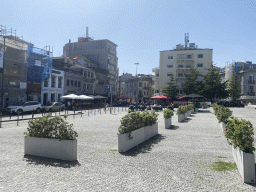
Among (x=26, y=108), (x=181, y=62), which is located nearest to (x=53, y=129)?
(x=26, y=108)

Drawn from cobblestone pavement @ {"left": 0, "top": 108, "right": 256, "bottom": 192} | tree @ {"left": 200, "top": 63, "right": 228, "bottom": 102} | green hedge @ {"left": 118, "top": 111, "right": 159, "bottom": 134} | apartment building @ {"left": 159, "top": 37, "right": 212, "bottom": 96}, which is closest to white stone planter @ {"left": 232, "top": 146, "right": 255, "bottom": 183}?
cobblestone pavement @ {"left": 0, "top": 108, "right": 256, "bottom": 192}

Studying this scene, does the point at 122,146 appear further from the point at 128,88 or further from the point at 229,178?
the point at 128,88

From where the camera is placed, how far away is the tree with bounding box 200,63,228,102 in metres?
60.2

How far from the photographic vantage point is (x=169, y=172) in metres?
6.03

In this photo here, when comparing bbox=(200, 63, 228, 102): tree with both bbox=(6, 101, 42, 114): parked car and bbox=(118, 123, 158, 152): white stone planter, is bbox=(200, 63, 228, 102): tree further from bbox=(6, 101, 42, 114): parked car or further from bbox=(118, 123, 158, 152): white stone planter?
bbox=(118, 123, 158, 152): white stone planter

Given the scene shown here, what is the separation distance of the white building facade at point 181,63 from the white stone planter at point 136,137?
58.5m

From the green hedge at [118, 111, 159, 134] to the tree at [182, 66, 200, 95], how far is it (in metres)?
54.7

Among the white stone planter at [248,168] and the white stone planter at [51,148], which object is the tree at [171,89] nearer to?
the white stone planter at [51,148]

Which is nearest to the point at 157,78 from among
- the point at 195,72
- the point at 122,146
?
the point at 195,72

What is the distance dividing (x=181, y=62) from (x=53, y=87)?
42.6 metres

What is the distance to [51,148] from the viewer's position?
7145 mm

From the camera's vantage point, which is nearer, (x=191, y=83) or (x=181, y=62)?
(x=191, y=83)

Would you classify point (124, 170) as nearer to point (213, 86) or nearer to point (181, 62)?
point (213, 86)

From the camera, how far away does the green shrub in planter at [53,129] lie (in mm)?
7031
